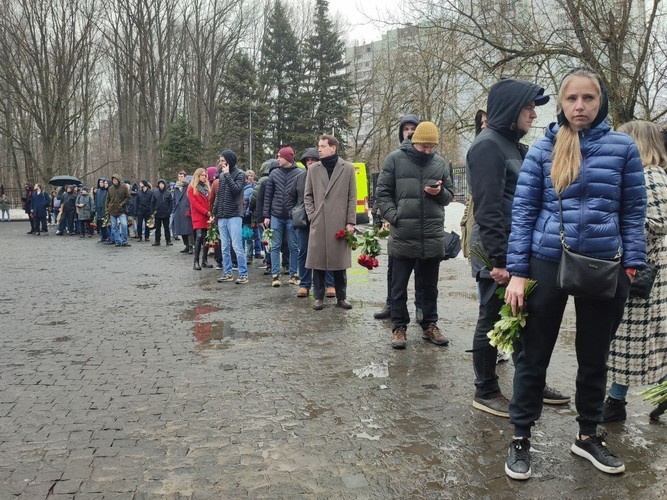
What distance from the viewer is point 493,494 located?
3.09m

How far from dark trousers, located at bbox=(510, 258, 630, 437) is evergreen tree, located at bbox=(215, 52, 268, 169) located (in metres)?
41.1

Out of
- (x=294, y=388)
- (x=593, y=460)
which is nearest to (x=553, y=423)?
(x=593, y=460)

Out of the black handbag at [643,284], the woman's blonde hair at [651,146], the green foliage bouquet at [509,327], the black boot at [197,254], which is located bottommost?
the black boot at [197,254]

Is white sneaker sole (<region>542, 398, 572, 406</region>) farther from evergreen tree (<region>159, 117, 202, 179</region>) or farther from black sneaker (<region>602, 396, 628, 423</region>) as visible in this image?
evergreen tree (<region>159, 117, 202, 179</region>)

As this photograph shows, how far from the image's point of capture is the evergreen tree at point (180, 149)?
3884cm

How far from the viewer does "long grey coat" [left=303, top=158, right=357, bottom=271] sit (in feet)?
25.5

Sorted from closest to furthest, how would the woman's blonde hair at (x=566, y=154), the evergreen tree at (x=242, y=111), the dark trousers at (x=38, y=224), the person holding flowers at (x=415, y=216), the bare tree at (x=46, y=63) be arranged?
the woman's blonde hair at (x=566, y=154) → the person holding flowers at (x=415, y=216) → the dark trousers at (x=38, y=224) → the bare tree at (x=46, y=63) → the evergreen tree at (x=242, y=111)

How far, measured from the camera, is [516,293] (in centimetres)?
328

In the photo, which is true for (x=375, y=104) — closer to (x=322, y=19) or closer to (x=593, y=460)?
(x=322, y=19)

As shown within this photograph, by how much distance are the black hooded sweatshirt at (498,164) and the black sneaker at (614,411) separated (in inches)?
50.2

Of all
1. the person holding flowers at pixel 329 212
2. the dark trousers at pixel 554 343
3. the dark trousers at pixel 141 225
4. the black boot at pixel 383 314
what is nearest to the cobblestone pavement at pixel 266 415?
the black boot at pixel 383 314

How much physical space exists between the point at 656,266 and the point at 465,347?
2.25 metres

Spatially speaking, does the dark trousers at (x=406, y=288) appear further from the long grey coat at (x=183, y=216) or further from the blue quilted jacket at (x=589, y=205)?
the long grey coat at (x=183, y=216)

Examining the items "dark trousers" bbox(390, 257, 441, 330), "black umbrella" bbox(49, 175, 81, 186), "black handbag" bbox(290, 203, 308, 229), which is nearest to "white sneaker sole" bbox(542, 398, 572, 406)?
"dark trousers" bbox(390, 257, 441, 330)
